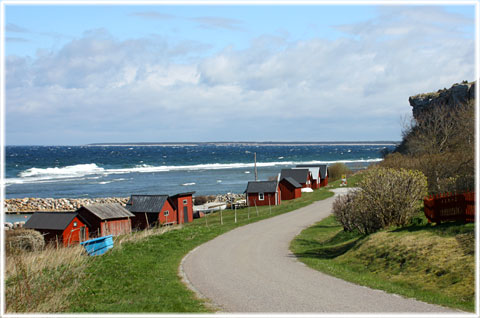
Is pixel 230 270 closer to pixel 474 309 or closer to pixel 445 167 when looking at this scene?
pixel 474 309

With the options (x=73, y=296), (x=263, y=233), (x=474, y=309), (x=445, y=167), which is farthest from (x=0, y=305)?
(x=445, y=167)

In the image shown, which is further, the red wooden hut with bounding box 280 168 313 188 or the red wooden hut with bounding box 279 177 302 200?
the red wooden hut with bounding box 280 168 313 188

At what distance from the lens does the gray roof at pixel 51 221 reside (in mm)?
33312

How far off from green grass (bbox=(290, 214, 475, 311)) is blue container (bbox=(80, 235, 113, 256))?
912 cm

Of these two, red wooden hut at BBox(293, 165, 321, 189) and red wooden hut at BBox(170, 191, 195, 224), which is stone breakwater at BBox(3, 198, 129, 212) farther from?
red wooden hut at BBox(293, 165, 321, 189)

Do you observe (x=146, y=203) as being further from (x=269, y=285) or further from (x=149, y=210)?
(x=269, y=285)

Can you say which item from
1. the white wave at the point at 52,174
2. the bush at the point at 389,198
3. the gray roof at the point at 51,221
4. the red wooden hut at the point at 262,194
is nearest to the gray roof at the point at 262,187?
the red wooden hut at the point at 262,194

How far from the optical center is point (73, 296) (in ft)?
44.0

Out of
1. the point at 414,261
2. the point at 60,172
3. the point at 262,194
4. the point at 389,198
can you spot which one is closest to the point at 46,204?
the point at 262,194

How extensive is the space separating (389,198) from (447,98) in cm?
5442

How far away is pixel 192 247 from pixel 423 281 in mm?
13387

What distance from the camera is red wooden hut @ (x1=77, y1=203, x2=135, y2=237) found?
36062 mm

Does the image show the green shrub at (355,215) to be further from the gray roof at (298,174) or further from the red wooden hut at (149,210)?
the gray roof at (298,174)

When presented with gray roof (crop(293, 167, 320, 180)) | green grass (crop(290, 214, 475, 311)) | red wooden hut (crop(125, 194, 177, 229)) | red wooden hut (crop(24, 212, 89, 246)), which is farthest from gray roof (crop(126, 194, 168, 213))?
gray roof (crop(293, 167, 320, 180))
